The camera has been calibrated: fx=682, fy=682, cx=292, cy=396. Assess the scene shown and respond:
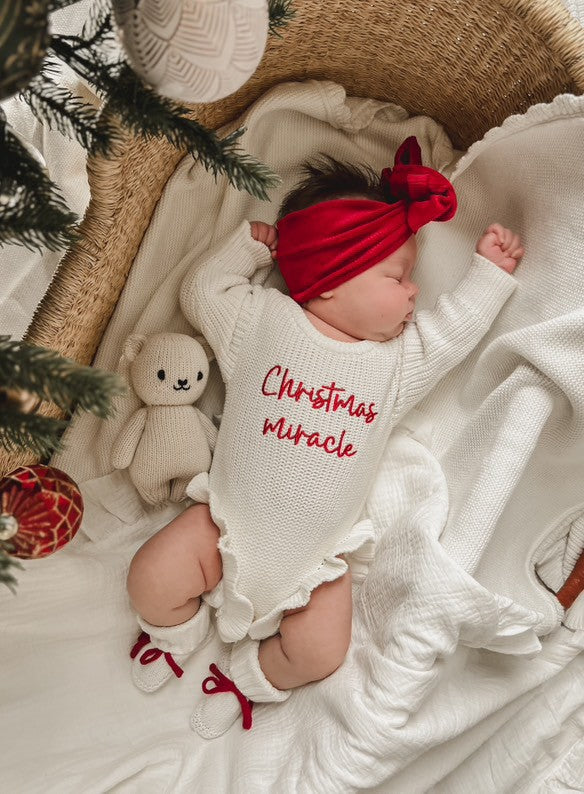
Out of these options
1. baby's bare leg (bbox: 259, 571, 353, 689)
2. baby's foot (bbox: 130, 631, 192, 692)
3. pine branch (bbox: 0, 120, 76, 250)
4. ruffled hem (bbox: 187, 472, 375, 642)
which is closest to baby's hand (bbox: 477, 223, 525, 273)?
ruffled hem (bbox: 187, 472, 375, 642)

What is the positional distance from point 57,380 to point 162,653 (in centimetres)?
75

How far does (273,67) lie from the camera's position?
117 centimetres

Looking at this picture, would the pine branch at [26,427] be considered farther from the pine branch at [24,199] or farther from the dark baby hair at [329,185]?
the dark baby hair at [329,185]

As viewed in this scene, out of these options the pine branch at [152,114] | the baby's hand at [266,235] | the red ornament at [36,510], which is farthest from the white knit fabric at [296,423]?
the pine branch at [152,114]

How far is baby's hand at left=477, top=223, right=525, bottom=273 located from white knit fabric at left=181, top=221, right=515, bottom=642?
0.9 inches

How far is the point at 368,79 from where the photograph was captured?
1.23 m

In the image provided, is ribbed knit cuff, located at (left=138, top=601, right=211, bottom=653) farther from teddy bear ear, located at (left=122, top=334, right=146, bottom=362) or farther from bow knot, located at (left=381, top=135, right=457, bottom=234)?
bow knot, located at (left=381, top=135, right=457, bottom=234)

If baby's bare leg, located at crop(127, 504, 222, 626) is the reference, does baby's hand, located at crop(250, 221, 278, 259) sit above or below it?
above

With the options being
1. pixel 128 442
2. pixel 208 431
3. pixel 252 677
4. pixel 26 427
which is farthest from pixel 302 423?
pixel 26 427

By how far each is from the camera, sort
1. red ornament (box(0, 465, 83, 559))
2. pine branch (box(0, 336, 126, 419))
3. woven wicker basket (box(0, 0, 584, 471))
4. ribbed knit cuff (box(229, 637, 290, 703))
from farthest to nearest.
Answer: ribbed knit cuff (box(229, 637, 290, 703))
woven wicker basket (box(0, 0, 584, 471))
red ornament (box(0, 465, 83, 559))
pine branch (box(0, 336, 126, 419))

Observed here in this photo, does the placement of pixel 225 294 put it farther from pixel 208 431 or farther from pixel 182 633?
pixel 182 633

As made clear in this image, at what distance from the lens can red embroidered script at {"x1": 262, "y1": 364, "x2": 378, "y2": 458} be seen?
108cm

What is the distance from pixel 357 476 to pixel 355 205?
1.43ft

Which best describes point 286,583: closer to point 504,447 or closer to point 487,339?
point 504,447
